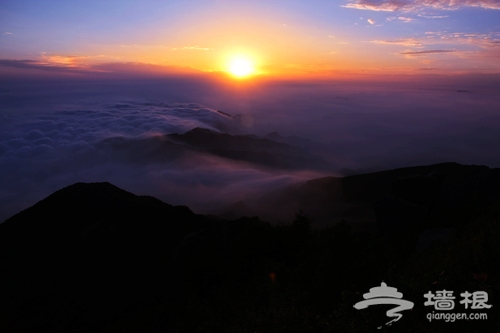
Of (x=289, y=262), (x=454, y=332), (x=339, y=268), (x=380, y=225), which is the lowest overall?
(x=289, y=262)

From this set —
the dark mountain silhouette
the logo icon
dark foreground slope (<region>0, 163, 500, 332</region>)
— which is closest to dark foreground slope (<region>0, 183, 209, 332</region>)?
dark foreground slope (<region>0, 163, 500, 332</region>)

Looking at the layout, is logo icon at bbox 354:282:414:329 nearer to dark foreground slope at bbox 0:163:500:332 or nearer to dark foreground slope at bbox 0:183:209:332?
dark foreground slope at bbox 0:163:500:332

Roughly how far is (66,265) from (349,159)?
16318 centimetres

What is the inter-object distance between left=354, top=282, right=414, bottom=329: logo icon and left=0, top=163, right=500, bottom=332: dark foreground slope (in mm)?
209

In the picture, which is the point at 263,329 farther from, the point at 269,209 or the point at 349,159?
the point at 349,159

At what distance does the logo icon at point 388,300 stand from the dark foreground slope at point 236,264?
0.21 metres

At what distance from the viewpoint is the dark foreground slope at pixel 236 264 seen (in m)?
9.88

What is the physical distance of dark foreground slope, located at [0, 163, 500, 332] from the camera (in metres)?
9.88

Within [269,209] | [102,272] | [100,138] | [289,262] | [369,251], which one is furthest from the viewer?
[100,138]

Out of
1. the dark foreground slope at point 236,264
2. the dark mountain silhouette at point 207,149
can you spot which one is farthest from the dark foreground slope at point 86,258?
the dark mountain silhouette at point 207,149

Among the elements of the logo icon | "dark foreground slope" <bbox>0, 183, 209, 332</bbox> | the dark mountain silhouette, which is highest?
the logo icon

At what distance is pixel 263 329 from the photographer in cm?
1169

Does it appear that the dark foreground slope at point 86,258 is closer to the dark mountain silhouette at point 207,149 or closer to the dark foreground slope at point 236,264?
the dark foreground slope at point 236,264

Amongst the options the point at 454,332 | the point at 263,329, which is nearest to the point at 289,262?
the point at 263,329
